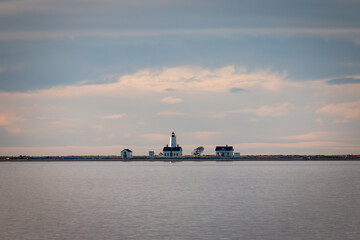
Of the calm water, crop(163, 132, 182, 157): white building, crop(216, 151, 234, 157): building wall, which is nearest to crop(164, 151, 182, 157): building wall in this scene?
crop(163, 132, 182, 157): white building

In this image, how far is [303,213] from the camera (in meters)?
38.9

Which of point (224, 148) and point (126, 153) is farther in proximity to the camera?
point (126, 153)

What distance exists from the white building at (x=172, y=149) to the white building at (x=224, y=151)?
15.1 m

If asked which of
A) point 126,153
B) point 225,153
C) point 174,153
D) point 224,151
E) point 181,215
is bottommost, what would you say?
point 181,215

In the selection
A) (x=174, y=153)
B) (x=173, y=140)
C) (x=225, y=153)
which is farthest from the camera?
(x=174, y=153)

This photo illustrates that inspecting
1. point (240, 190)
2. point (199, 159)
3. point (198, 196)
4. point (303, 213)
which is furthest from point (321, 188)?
point (199, 159)

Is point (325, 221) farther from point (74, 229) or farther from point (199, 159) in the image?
point (199, 159)

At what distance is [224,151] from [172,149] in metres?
20.6

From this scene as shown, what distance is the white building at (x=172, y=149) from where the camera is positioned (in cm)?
19162

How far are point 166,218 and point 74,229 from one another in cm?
730

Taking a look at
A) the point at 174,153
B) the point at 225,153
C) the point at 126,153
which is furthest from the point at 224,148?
the point at 126,153

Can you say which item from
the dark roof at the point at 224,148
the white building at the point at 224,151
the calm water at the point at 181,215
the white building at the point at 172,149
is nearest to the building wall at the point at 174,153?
the white building at the point at 172,149

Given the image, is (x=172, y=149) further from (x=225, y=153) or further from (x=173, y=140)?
(x=225, y=153)

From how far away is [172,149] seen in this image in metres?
193
